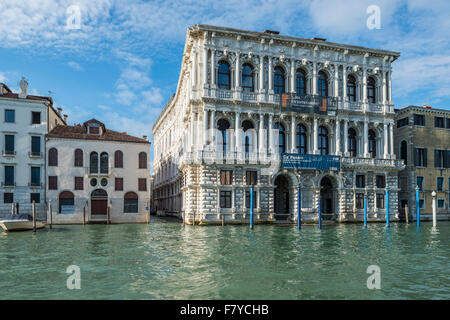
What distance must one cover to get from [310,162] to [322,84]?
6991 millimetres

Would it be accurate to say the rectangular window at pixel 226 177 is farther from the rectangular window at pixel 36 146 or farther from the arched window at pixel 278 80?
the rectangular window at pixel 36 146

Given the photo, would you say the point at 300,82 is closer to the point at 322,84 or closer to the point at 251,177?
the point at 322,84

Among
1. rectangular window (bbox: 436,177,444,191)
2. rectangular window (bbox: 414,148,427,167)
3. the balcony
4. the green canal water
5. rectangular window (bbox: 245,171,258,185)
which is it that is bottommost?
the green canal water

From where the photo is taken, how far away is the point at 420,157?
3653cm

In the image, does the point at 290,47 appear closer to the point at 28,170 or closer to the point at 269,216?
the point at 269,216

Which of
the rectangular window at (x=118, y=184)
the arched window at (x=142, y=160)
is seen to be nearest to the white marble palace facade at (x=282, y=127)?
the arched window at (x=142, y=160)

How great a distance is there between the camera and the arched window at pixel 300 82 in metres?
31.9

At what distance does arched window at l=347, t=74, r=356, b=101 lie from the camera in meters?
33.4

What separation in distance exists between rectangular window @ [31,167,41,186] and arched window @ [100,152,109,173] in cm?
458

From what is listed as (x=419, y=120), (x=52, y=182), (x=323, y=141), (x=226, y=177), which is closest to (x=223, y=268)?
(x=226, y=177)

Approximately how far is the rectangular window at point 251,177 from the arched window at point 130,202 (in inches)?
368

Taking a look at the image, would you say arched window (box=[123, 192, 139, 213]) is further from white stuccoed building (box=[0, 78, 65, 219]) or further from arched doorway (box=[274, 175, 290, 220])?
arched doorway (box=[274, 175, 290, 220])

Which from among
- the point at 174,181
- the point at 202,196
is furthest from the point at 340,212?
the point at 174,181

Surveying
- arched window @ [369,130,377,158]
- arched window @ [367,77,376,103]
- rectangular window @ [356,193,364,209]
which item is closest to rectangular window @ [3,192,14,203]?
rectangular window @ [356,193,364,209]
